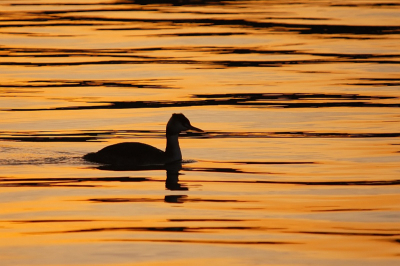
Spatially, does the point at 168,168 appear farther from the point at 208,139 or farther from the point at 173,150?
the point at 208,139

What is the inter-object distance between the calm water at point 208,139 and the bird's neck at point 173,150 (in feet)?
1.11

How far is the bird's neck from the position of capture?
59.3ft

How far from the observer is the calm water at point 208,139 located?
38.9ft

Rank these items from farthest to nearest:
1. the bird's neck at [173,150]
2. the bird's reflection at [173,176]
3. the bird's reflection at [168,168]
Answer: the bird's neck at [173,150]
the bird's reflection at [168,168]
the bird's reflection at [173,176]

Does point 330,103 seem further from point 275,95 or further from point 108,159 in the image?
point 108,159

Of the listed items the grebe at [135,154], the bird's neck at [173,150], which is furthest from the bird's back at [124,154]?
the bird's neck at [173,150]

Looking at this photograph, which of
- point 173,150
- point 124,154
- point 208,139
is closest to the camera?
point 124,154

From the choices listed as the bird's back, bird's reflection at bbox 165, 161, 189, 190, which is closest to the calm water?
bird's reflection at bbox 165, 161, 189, 190

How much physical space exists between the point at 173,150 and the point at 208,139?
7.05 ft

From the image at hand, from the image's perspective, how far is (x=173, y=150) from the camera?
1820 centimetres

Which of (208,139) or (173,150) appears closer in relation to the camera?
(173,150)

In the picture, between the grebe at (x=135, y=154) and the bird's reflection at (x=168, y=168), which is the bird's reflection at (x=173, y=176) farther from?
the grebe at (x=135, y=154)

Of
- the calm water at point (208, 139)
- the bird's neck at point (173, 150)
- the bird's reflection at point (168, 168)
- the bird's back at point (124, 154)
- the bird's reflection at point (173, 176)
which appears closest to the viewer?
the calm water at point (208, 139)

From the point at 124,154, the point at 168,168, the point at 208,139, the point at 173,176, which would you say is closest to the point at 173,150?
the point at 168,168
